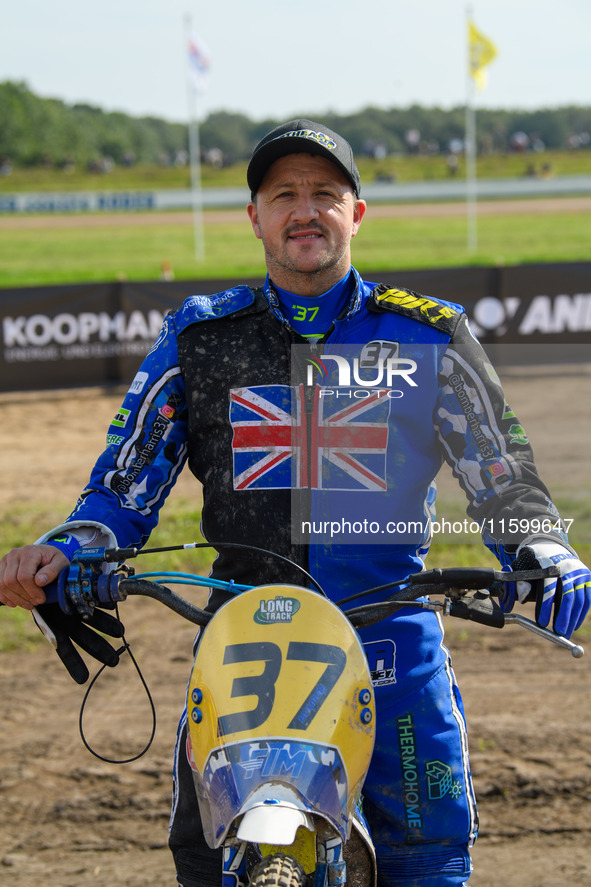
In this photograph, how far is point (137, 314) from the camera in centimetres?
1288

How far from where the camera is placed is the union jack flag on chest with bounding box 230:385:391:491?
95.6 inches

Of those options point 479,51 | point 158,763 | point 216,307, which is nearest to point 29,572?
point 216,307

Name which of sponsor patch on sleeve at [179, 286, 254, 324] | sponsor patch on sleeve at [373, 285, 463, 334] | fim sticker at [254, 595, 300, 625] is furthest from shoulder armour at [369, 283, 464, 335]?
fim sticker at [254, 595, 300, 625]

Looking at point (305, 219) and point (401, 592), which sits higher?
point (305, 219)

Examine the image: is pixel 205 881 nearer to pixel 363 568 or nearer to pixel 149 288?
pixel 363 568

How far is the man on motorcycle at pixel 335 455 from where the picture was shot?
2303mm

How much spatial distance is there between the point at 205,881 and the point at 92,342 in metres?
11.2

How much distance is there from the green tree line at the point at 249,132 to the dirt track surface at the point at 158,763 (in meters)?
72.8

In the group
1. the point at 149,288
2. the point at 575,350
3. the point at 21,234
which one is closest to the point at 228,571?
the point at 149,288

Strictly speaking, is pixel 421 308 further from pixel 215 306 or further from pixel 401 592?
pixel 401 592

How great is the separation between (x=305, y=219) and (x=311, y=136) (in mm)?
214

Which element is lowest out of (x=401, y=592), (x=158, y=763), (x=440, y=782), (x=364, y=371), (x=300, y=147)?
(x=158, y=763)

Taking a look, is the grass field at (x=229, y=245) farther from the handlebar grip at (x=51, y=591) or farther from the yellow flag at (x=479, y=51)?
the handlebar grip at (x=51, y=591)

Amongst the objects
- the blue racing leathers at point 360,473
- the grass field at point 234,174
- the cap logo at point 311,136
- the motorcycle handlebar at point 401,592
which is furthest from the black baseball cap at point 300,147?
the grass field at point 234,174
